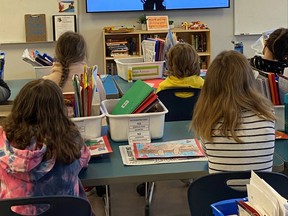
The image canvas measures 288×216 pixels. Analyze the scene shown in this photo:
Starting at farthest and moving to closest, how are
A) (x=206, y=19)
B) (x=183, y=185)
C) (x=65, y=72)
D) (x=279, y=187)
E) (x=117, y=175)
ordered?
(x=206, y=19) < (x=183, y=185) < (x=65, y=72) < (x=117, y=175) < (x=279, y=187)

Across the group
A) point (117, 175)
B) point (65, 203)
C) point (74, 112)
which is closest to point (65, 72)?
point (74, 112)

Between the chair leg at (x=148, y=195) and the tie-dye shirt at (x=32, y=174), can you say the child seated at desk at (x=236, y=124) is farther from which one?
the chair leg at (x=148, y=195)

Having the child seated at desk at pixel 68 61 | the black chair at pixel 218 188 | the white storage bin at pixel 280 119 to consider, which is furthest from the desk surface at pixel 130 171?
the child seated at desk at pixel 68 61

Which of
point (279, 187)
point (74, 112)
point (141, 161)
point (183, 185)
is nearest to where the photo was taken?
point (279, 187)

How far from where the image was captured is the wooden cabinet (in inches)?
219

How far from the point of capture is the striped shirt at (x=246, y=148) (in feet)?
5.64

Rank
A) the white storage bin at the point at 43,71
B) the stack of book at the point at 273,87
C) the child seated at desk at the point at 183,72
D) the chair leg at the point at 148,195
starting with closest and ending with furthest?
the stack of book at the point at 273,87, the chair leg at the point at 148,195, the child seated at desk at the point at 183,72, the white storage bin at the point at 43,71

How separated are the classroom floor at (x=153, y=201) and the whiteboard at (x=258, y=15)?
3265 millimetres

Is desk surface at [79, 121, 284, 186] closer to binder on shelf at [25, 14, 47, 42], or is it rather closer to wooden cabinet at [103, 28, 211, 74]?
wooden cabinet at [103, 28, 211, 74]

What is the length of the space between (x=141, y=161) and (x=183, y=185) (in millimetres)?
1394

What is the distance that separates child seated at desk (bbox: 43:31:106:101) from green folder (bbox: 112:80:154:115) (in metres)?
0.74

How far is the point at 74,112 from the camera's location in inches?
82.2

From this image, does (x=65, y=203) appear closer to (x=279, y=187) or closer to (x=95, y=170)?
(x=95, y=170)

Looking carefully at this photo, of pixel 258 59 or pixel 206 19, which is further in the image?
pixel 206 19
